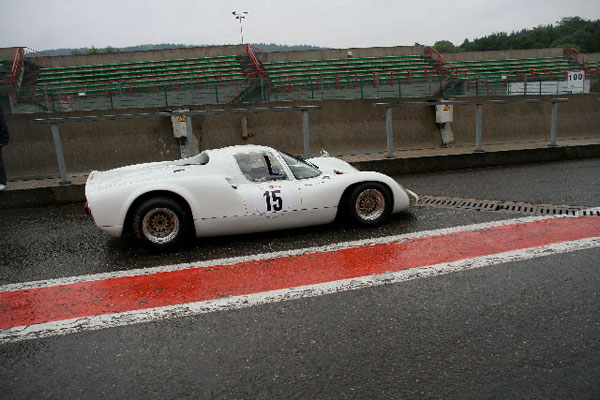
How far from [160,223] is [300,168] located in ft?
5.83

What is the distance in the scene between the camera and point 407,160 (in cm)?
967

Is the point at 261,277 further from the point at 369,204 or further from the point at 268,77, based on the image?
the point at 268,77

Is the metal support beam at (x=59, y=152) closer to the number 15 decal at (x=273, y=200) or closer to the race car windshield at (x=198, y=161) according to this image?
the race car windshield at (x=198, y=161)

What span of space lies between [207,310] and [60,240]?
311 centimetres

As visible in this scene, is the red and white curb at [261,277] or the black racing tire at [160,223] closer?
the red and white curb at [261,277]

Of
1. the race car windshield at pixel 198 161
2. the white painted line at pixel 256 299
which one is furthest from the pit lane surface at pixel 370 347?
the race car windshield at pixel 198 161

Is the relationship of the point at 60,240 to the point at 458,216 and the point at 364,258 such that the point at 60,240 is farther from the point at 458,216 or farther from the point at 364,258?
the point at 458,216

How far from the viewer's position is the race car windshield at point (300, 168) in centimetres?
563

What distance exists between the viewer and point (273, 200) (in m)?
5.33

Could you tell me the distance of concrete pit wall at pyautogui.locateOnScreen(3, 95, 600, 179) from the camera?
9.42 metres

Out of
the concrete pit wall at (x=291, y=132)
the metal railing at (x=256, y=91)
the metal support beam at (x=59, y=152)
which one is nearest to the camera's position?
the metal support beam at (x=59, y=152)

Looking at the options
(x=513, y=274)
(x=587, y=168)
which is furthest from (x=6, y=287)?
(x=587, y=168)

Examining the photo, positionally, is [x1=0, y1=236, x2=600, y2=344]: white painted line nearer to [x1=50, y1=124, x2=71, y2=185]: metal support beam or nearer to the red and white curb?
the red and white curb

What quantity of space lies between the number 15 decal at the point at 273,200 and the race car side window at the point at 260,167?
20 cm
